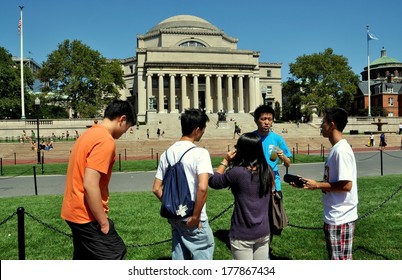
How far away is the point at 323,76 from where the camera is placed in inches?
2837

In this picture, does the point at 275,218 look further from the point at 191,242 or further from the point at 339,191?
the point at 191,242

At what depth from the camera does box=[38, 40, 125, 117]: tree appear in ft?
209

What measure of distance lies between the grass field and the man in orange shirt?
2.00 m

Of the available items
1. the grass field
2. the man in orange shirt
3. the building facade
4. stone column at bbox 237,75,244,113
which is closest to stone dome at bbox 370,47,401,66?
the building facade

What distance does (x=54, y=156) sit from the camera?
35125 mm

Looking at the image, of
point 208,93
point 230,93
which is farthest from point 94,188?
point 230,93

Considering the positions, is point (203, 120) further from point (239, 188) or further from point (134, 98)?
point (134, 98)

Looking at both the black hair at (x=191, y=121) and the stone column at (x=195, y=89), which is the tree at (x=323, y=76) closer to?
the stone column at (x=195, y=89)

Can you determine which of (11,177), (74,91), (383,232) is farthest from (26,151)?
(383,232)

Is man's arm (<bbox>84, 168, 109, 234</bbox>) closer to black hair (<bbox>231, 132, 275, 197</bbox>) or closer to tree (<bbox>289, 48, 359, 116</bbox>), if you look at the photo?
black hair (<bbox>231, 132, 275, 197</bbox>)

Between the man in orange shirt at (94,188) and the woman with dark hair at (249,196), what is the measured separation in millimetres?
1290

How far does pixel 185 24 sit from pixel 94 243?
3799 inches

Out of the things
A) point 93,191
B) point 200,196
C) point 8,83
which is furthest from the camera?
point 8,83
